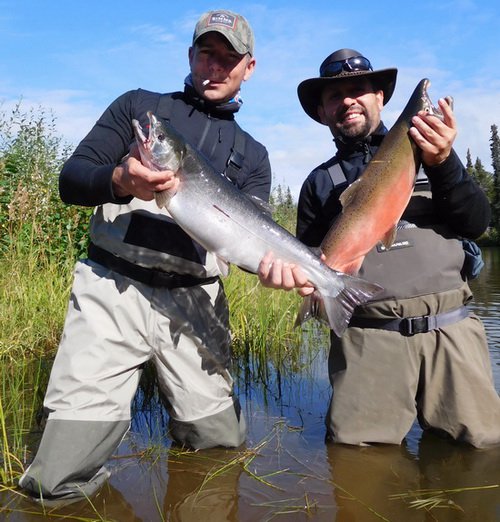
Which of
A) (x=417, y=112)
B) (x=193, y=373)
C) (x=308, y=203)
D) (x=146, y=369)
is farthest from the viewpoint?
(x=146, y=369)

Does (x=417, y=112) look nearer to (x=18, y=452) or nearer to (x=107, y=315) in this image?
(x=107, y=315)

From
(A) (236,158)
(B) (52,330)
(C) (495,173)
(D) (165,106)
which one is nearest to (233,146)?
(A) (236,158)

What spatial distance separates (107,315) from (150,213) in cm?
71

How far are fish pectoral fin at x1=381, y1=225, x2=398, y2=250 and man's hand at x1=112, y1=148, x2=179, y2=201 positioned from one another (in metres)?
1.40

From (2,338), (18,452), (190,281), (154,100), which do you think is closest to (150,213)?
(190,281)

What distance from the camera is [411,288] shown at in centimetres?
359

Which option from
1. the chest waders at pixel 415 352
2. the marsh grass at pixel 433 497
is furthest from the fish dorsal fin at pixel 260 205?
the marsh grass at pixel 433 497

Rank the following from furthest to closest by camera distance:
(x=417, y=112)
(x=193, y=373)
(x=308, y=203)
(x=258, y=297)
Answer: (x=258, y=297)
(x=308, y=203)
(x=193, y=373)
(x=417, y=112)

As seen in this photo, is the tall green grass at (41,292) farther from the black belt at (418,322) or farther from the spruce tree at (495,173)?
the spruce tree at (495,173)

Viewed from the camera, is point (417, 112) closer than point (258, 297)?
Yes

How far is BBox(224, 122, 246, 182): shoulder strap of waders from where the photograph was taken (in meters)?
3.68

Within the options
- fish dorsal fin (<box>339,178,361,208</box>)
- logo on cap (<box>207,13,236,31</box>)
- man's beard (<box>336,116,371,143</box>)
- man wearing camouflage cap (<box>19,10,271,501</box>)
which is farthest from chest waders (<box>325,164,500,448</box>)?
logo on cap (<box>207,13,236,31</box>)

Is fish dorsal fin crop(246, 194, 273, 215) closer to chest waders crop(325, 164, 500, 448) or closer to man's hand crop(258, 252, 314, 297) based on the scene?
man's hand crop(258, 252, 314, 297)

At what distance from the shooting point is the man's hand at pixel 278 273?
3221 mm
